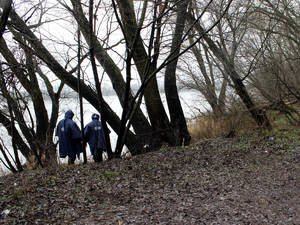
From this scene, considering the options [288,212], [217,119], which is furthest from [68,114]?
[288,212]

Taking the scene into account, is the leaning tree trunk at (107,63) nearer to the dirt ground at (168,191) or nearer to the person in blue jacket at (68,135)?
the person in blue jacket at (68,135)

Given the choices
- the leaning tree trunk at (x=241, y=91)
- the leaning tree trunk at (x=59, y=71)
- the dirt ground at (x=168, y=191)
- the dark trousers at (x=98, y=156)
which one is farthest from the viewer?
the leaning tree trunk at (x=241, y=91)

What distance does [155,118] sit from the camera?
8.30m

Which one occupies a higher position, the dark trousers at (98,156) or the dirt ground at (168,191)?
the dark trousers at (98,156)

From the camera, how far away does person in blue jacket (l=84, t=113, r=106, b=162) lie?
779 centimetres

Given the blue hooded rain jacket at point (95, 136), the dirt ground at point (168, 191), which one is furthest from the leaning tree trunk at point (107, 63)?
the dirt ground at point (168, 191)

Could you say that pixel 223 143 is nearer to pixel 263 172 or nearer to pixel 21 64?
pixel 263 172

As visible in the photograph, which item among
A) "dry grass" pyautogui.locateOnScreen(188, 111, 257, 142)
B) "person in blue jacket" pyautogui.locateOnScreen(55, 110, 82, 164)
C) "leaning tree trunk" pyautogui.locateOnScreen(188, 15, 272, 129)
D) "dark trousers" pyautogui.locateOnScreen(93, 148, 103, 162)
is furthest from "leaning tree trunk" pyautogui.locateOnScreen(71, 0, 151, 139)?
"leaning tree trunk" pyautogui.locateOnScreen(188, 15, 272, 129)

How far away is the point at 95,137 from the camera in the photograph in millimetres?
7891

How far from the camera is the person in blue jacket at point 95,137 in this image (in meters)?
7.79

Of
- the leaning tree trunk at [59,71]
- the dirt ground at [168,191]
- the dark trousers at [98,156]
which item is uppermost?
the leaning tree trunk at [59,71]

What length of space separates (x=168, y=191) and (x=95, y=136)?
3646mm

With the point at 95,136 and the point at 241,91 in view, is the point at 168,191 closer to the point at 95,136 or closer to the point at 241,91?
the point at 95,136

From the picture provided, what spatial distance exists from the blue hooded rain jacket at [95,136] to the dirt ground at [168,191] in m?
1.50
